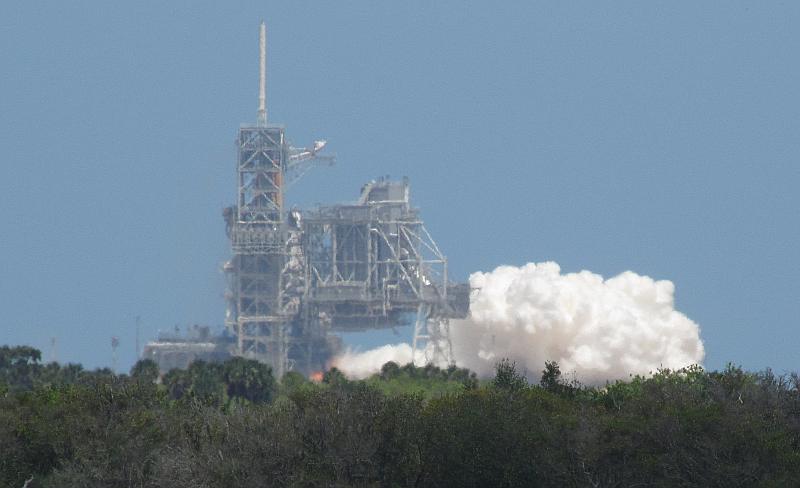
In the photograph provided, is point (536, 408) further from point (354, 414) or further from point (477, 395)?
point (354, 414)

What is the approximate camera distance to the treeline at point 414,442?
78.3m

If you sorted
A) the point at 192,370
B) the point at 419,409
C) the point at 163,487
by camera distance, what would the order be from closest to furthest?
the point at 163,487 → the point at 419,409 → the point at 192,370

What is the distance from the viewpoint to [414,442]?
269 feet

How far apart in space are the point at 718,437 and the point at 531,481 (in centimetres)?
768

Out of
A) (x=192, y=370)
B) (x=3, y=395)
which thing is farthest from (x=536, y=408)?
(x=192, y=370)

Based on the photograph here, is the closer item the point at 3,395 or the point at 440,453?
the point at 440,453

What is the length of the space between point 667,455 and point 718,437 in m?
2.05

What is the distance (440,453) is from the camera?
82.4 meters

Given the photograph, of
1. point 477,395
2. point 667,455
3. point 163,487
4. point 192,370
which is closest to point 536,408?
point 477,395

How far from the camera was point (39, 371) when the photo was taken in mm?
160125

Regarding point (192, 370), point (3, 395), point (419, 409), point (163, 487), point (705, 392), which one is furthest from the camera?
point (192, 370)

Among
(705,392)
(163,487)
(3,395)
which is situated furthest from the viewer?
(3,395)

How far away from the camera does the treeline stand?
78.3 meters

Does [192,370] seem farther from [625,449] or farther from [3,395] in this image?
[625,449]
